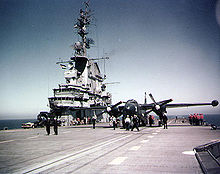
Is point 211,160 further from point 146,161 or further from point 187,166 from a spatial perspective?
point 146,161

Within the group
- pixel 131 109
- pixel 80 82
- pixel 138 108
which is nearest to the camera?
pixel 131 109

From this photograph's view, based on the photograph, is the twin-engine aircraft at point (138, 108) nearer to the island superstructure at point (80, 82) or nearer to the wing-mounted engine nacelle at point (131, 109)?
the wing-mounted engine nacelle at point (131, 109)

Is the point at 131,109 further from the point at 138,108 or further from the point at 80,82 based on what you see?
the point at 80,82

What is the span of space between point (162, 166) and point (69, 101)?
123 feet

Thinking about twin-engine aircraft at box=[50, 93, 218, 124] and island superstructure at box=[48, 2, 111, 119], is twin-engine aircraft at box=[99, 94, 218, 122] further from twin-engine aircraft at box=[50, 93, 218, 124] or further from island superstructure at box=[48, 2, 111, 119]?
island superstructure at box=[48, 2, 111, 119]

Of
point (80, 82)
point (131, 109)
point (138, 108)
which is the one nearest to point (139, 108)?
point (138, 108)

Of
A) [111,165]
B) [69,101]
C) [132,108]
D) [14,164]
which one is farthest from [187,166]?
[69,101]

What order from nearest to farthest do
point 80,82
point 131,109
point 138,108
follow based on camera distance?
1. point 131,109
2. point 138,108
3. point 80,82

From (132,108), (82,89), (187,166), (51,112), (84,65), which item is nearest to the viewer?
(187,166)

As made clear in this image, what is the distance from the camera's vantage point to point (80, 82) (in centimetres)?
4719

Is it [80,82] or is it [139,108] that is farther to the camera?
[80,82]

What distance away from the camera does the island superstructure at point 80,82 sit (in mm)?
42062

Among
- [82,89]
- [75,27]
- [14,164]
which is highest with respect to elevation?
[75,27]

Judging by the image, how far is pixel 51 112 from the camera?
40.9 metres
